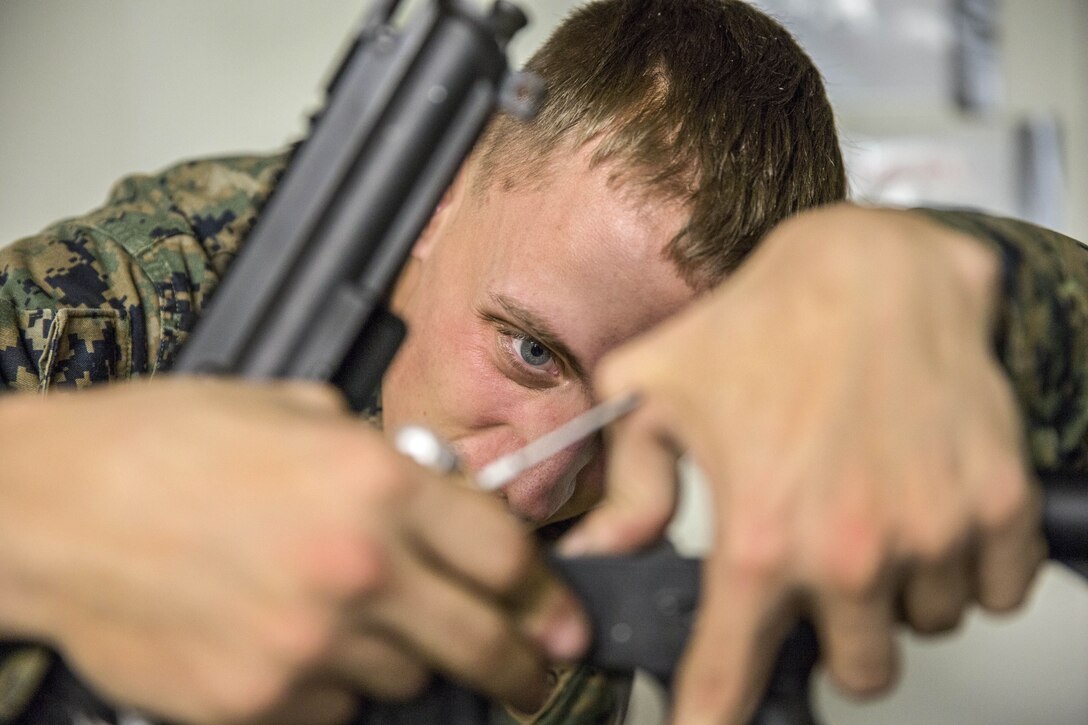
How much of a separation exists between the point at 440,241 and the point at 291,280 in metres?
0.35

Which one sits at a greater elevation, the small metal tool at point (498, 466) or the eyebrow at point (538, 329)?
the small metal tool at point (498, 466)

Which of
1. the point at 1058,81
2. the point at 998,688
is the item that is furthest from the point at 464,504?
the point at 1058,81

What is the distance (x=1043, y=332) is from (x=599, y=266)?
26 centimetres

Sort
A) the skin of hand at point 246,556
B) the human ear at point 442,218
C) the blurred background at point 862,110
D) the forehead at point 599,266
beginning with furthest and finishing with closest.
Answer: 1. the blurred background at point 862,110
2. the human ear at point 442,218
3. the forehead at point 599,266
4. the skin of hand at point 246,556

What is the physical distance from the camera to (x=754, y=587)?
279 millimetres

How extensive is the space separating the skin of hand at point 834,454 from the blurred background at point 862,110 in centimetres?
108

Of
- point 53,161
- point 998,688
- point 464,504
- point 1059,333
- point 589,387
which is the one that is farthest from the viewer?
point 998,688

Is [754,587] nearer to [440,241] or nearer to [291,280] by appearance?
[291,280]

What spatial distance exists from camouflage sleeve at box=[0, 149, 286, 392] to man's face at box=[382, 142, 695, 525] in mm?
150

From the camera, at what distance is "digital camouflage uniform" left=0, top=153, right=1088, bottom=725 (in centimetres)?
42

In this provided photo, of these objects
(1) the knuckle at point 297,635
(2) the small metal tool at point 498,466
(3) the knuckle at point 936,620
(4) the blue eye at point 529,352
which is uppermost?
(2) the small metal tool at point 498,466

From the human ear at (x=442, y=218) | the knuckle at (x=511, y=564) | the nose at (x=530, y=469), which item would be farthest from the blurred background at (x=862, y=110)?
the knuckle at (x=511, y=564)

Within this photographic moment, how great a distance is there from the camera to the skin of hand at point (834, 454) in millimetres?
276

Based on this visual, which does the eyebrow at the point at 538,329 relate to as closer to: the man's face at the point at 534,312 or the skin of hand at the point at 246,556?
the man's face at the point at 534,312
